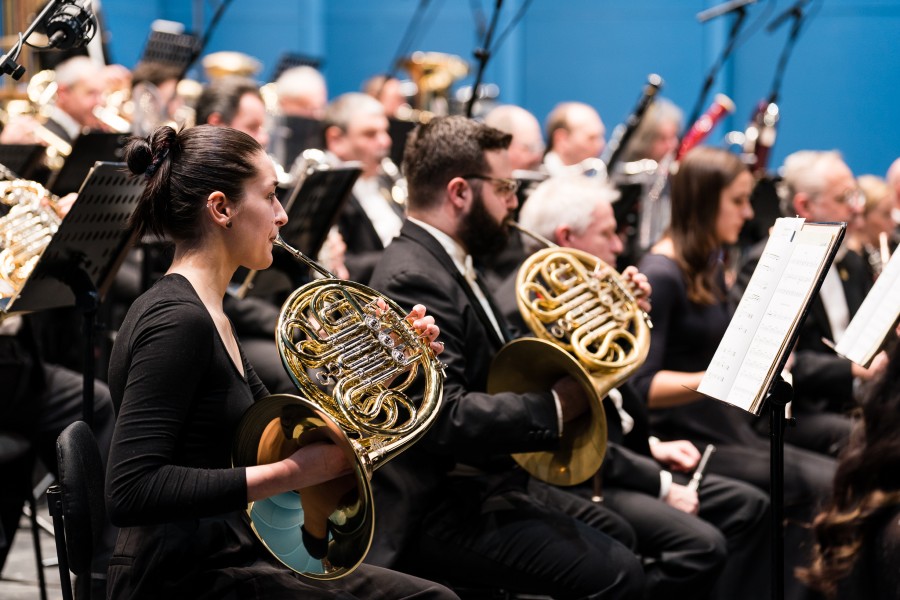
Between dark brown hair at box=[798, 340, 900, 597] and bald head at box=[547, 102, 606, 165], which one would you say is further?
bald head at box=[547, 102, 606, 165]

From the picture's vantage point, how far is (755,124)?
577 centimetres

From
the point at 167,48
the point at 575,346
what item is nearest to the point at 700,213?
the point at 575,346

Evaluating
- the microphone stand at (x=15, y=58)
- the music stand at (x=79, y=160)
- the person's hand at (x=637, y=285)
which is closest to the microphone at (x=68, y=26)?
the microphone stand at (x=15, y=58)

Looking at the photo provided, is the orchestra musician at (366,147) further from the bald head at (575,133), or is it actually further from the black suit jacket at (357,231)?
the bald head at (575,133)

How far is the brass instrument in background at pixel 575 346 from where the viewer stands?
2.57 meters

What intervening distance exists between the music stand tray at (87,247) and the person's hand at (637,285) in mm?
1261

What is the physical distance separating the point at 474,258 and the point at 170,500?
56.2 inches

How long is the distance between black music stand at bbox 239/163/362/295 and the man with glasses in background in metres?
1.43

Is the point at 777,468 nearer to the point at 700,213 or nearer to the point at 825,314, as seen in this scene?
the point at 700,213

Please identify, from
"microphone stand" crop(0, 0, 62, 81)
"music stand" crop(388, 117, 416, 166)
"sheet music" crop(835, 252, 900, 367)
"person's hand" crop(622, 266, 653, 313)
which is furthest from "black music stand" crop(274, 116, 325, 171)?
"sheet music" crop(835, 252, 900, 367)

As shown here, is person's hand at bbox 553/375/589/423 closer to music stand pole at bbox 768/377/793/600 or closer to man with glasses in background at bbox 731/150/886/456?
music stand pole at bbox 768/377/793/600

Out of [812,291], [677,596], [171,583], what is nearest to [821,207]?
[677,596]

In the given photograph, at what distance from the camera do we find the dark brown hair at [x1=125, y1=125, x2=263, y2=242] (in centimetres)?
194

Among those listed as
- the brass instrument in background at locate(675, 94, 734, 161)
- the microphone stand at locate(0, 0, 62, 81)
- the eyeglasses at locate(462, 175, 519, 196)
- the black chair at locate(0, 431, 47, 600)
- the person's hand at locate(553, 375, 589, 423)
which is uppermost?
the microphone stand at locate(0, 0, 62, 81)
